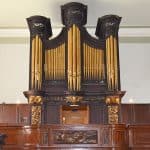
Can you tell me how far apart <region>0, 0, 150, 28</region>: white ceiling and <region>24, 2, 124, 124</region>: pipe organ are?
1.09ft

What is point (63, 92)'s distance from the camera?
8.57 meters

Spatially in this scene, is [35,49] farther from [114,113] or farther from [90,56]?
[114,113]

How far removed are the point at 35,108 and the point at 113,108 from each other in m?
1.66

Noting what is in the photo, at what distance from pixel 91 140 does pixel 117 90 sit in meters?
1.26

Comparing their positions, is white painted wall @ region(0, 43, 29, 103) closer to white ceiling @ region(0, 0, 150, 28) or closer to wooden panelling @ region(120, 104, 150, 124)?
white ceiling @ region(0, 0, 150, 28)

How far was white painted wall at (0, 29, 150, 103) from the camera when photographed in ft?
32.6

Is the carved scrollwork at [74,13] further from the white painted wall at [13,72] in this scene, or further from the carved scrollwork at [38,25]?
the white painted wall at [13,72]

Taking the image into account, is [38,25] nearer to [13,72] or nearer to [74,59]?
[74,59]

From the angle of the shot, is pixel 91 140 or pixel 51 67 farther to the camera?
pixel 51 67

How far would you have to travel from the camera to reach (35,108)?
841 cm

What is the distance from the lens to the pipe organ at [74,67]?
27.5ft

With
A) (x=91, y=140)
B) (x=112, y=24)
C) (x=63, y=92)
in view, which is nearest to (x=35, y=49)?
(x=63, y=92)

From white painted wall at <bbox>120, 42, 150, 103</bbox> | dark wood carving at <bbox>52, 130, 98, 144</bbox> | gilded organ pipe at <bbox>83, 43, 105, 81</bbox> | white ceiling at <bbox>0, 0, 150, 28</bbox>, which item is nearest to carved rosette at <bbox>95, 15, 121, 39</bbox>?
white ceiling at <bbox>0, 0, 150, 28</bbox>

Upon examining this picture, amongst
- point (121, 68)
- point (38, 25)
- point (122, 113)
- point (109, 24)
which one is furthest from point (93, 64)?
point (122, 113)
